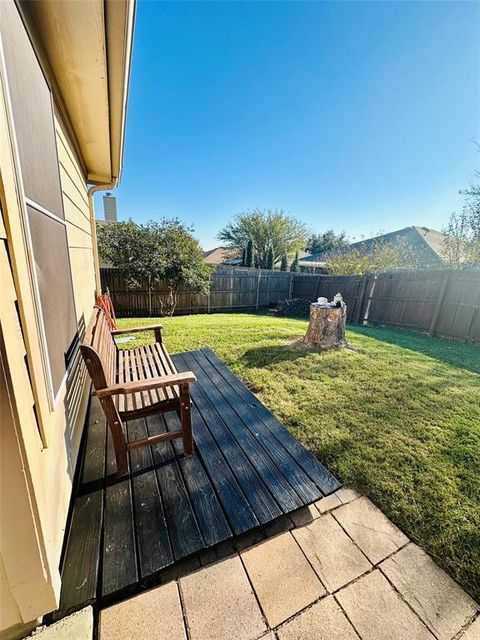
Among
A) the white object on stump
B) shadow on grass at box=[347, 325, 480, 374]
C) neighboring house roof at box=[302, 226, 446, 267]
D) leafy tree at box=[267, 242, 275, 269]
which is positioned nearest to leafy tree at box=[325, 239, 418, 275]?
neighboring house roof at box=[302, 226, 446, 267]

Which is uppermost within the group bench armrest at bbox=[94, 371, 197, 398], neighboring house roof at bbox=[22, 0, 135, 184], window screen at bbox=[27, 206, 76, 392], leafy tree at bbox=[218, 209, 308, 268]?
leafy tree at bbox=[218, 209, 308, 268]

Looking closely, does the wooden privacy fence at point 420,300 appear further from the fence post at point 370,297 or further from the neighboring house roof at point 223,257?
the neighboring house roof at point 223,257

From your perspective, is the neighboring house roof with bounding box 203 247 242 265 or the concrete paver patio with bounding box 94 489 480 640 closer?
the concrete paver patio with bounding box 94 489 480 640

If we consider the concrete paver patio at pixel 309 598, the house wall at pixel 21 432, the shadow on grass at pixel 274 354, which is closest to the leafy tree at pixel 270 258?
the shadow on grass at pixel 274 354

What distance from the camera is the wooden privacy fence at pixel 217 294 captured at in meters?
8.61

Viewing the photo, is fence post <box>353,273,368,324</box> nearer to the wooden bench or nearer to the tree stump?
the tree stump

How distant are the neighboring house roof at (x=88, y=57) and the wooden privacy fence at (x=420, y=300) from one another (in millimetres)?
7732

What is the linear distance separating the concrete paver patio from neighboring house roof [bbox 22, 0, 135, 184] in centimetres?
276

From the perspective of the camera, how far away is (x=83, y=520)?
1353 millimetres

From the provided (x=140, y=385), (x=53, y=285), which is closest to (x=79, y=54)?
(x=53, y=285)

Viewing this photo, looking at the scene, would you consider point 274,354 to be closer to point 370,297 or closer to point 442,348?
point 442,348

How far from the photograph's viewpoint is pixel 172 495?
1527 millimetres

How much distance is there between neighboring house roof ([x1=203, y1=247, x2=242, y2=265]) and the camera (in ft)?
79.2

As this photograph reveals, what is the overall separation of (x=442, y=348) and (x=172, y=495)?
6.18m
